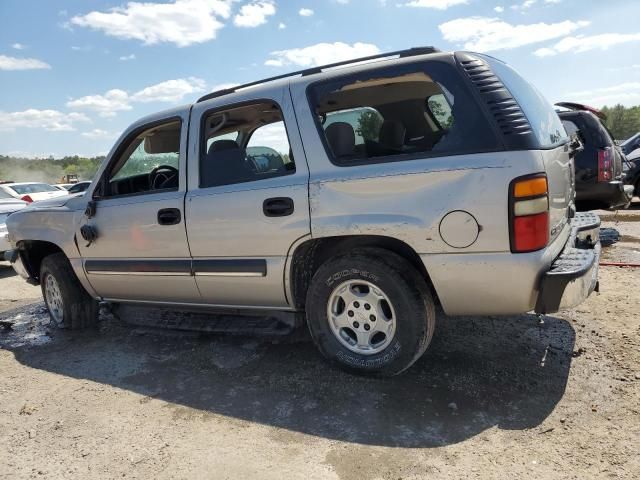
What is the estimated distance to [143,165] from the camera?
14.0ft

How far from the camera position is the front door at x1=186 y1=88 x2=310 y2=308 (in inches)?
124

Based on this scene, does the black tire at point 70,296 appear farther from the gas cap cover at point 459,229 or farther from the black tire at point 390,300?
the gas cap cover at point 459,229

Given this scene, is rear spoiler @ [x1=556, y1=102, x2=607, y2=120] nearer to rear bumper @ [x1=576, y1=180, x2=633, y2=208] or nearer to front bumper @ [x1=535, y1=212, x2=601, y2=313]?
rear bumper @ [x1=576, y1=180, x2=633, y2=208]

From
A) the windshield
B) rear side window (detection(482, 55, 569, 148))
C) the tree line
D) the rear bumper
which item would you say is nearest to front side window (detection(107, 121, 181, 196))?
rear side window (detection(482, 55, 569, 148))

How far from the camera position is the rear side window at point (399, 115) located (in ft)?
8.81

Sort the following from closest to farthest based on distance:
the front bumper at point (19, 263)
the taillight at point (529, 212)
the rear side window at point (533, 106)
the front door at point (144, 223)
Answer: the taillight at point (529, 212)
the rear side window at point (533, 106)
the front door at point (144, 223)
the front bumper at point (19, 263)

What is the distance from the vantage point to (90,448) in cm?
265

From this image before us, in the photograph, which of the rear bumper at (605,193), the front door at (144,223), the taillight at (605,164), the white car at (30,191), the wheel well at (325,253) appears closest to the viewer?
the wheel well at (325,253)

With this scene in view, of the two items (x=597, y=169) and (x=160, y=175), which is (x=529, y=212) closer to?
(x=160, y=175)

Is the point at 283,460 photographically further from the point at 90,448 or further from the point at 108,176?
the point at 108,176

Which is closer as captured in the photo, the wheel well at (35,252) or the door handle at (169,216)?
the door handle at (169,216)

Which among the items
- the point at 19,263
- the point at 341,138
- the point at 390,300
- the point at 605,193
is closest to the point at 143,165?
the point at 19,263

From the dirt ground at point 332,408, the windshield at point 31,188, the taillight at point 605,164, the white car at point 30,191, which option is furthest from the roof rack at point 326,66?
the windshield at point 31,188

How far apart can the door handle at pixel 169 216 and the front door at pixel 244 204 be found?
11 cm
